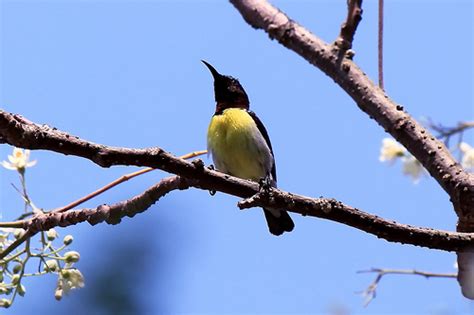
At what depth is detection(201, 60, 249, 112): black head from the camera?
19.3ft

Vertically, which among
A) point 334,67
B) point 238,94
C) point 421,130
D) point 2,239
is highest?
point 238,94

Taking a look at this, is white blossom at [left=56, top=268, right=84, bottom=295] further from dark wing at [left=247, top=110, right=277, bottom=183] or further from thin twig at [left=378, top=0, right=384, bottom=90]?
dark wing at [left=247, top=110, right=277, bottom=183]

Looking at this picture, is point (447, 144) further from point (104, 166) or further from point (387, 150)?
point (104, 166)

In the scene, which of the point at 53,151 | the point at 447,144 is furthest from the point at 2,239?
the point at 447,144

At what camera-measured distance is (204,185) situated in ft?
7.26

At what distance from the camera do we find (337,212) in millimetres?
2268

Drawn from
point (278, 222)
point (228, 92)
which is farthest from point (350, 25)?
point (228, 92)

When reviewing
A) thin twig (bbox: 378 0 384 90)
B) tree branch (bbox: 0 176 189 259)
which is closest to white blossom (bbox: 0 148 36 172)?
tree branch (bbox: 0 176 189 259)

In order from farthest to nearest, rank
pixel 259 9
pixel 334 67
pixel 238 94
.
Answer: pixel 238 94, pixel 259 9, pixel 334 67

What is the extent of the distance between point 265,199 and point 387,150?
95.7 inches

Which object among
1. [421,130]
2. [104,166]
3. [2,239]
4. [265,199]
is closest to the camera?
[104,166]

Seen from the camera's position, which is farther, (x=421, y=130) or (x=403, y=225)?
(x=421, y=130)

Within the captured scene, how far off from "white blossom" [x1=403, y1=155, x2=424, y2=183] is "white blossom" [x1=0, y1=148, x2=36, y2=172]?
227 cm

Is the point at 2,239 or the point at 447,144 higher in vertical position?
the point at 447,144
